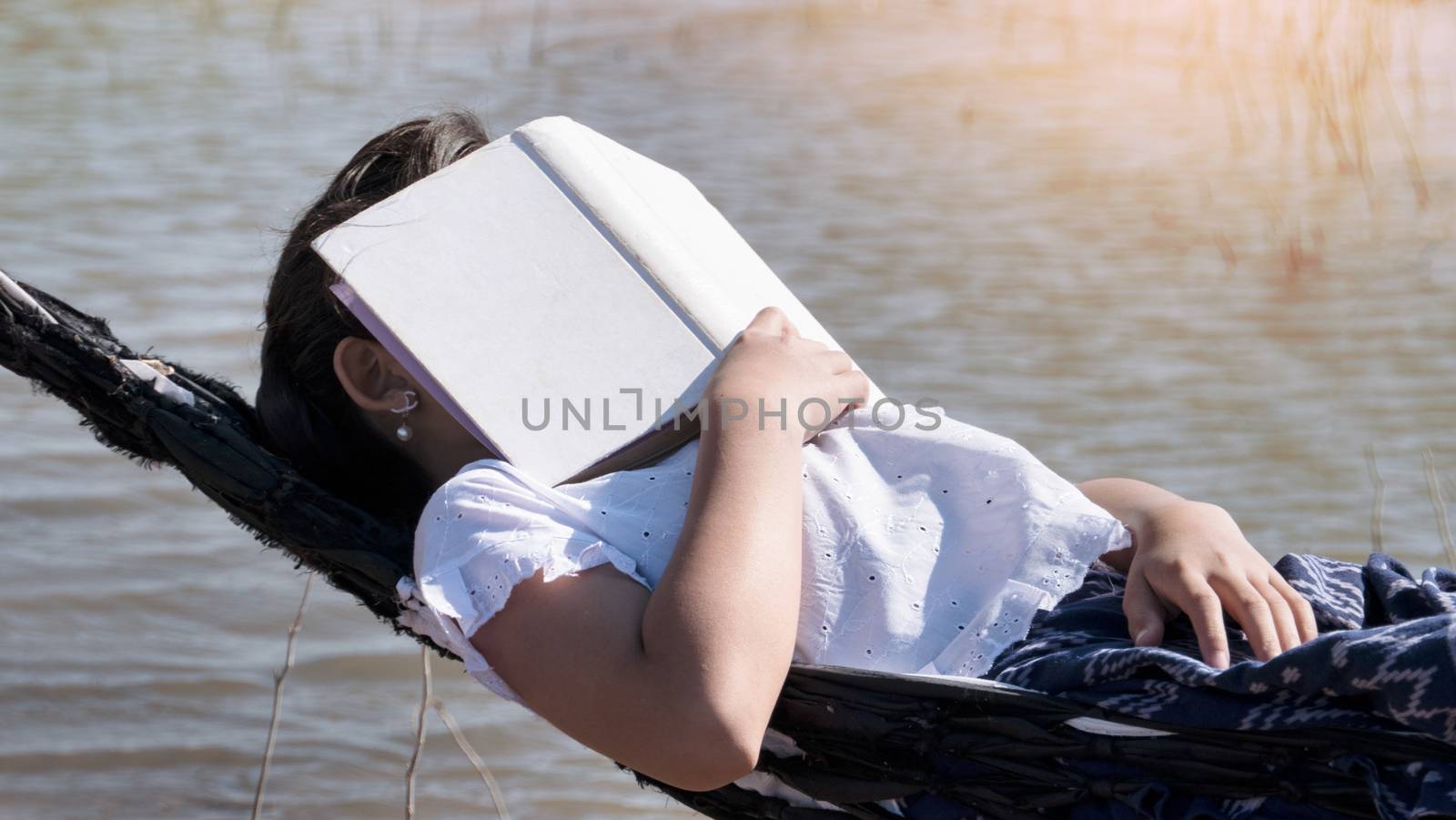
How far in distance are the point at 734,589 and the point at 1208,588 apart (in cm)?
46

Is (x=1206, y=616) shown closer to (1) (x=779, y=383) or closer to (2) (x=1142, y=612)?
(2) (x=1142, y=612)

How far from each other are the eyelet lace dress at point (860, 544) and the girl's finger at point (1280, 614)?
6.9 inches

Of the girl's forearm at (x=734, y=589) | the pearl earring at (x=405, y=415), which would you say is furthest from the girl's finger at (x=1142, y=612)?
the pearl earring at (x=405, y=415)

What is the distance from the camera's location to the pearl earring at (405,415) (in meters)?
1.67

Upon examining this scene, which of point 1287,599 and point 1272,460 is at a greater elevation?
point 1287,599

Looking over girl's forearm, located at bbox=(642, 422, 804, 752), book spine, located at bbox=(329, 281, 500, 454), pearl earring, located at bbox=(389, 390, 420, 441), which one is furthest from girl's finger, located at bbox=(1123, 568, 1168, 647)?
pearl earring, located at bbox=(389, 390, 420, 441)

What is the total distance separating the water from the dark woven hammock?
79cm

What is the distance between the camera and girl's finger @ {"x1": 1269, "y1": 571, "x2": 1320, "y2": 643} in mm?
1400

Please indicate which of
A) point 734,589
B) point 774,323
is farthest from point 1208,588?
point 774,323

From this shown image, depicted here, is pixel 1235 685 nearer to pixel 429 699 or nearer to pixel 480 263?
pixel 480 263

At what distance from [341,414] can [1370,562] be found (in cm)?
118

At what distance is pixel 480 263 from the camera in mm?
1689

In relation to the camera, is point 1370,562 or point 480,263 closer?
point 1370,562

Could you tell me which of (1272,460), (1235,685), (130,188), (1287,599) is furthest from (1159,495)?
(130,188)
